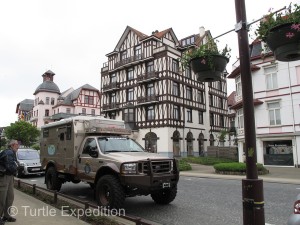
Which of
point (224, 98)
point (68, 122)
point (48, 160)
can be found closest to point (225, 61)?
point (68, 122)

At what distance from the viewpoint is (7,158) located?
21.2 feet

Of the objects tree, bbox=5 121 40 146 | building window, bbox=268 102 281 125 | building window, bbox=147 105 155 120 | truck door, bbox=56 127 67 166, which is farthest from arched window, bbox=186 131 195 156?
tree, bbox=5 121 40 146

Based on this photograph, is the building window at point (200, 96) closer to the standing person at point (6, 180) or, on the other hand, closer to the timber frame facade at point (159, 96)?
the timber frame facade at point (159, 96)

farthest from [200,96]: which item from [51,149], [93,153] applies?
[93,153]

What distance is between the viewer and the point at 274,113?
2553 cm

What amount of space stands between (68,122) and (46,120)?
206 ft

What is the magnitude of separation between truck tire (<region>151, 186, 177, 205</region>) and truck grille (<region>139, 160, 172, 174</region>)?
785 millimetres

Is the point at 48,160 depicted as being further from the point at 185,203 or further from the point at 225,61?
the point at 225,61

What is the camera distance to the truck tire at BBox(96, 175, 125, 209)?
297 inches

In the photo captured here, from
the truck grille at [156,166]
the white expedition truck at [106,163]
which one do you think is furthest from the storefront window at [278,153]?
the truck grille at [156,166]

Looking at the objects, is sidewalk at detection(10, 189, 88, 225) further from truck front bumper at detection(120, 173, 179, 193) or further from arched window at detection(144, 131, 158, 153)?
arched window at detection(144, 131, 158, 153)

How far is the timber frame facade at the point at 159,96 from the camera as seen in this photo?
38.5 m

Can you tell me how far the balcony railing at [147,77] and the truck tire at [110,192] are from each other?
31373 millimetres

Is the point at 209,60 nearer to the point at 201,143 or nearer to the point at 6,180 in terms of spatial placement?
the point at 6,180
